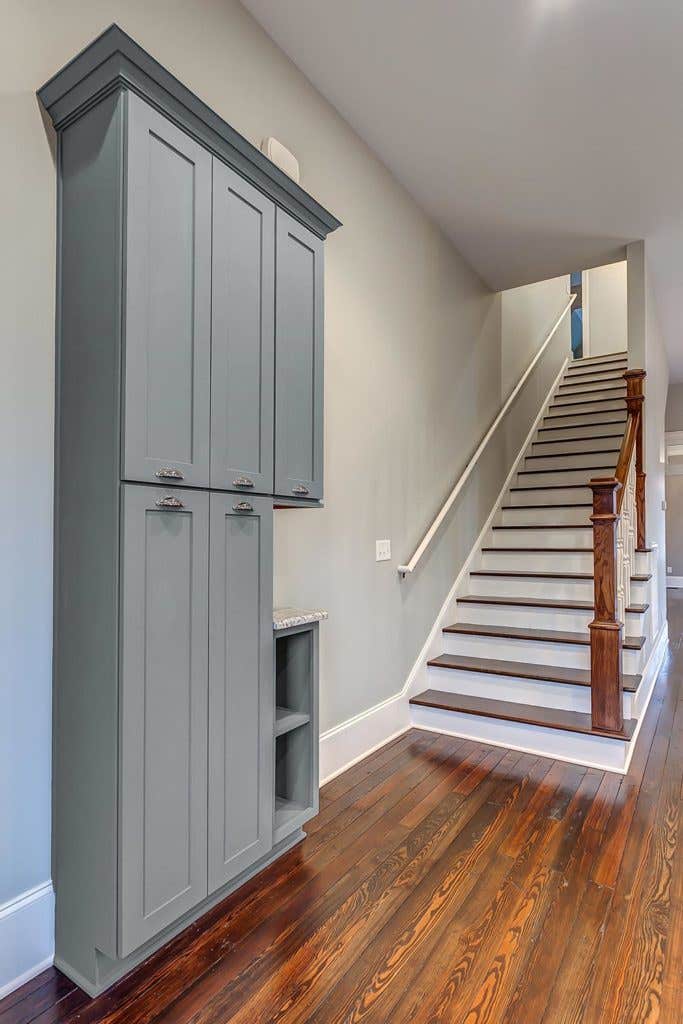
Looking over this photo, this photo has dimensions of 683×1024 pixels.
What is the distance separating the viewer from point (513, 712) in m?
2.88

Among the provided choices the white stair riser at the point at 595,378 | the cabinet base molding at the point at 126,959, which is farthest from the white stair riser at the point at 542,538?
the cabinet base molding at the point at 126,959

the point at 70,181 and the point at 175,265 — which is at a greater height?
the point at 70,181

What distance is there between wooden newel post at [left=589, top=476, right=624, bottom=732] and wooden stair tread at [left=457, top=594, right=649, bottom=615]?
642 mm

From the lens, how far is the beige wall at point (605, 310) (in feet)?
24.0

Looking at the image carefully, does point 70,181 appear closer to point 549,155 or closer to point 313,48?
point 313,48

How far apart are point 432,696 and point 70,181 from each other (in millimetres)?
2794

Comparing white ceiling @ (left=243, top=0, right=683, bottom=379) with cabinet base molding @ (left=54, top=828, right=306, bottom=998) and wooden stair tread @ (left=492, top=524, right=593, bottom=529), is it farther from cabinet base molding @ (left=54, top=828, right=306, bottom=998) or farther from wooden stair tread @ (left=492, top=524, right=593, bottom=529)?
cabinet base molding @ (left=54, top=828, right=306, bottom=998)

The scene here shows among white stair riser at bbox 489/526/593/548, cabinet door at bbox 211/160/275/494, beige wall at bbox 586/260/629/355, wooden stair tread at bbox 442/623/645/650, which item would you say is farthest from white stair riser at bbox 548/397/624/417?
cabinet door at bbox 211/160/275/494

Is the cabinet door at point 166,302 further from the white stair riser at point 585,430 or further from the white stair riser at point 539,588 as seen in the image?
the white stair riser at point 585,430

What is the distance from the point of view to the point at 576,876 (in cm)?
180

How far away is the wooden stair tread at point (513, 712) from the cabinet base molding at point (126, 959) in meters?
1.54

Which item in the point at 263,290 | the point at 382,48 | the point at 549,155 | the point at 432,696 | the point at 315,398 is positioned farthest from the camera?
the point at 432,696

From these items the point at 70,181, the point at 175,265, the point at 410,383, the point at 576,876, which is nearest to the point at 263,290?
the point at 175,265

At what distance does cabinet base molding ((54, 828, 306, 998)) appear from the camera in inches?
53.3
